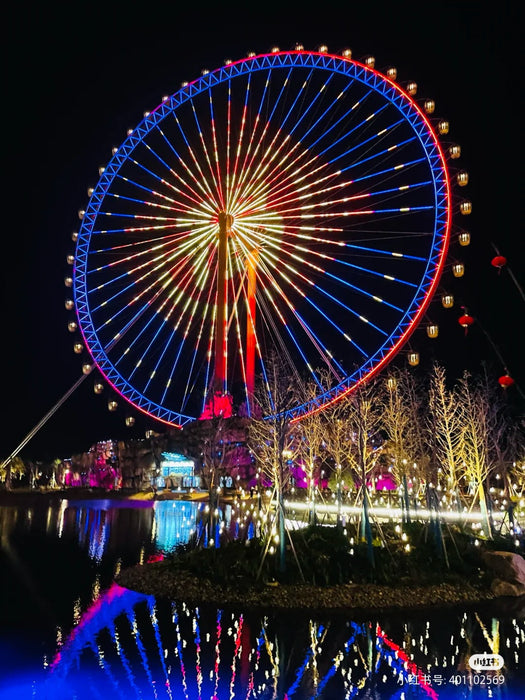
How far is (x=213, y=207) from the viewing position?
98.2 ft

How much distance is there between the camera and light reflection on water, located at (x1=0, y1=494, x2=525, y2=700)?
795cm

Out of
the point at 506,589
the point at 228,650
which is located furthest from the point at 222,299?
the point at 228,650

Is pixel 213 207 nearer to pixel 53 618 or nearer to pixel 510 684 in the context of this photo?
pixel 53 618

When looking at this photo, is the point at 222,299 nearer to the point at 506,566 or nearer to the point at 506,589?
the point at 506,566

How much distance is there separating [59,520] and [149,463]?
35.9 metres

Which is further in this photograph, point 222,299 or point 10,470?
point 10,470

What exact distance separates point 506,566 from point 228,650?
8.66m

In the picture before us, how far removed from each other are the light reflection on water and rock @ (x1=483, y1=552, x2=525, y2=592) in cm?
207

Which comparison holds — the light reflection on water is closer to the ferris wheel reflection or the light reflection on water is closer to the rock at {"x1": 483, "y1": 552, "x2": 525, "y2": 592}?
the ferris wheel reflection

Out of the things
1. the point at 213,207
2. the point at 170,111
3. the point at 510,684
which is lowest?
the point at 510,684

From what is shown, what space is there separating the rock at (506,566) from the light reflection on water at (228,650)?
2067 mm

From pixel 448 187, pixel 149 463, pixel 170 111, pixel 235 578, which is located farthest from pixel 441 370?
pixel 149 463

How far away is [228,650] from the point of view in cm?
948

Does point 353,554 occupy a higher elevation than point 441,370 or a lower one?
lower
